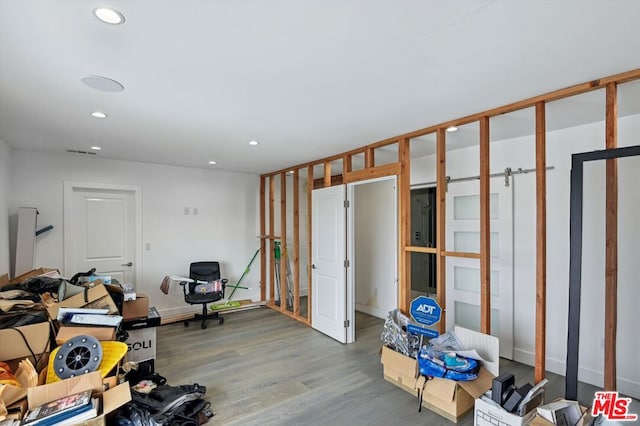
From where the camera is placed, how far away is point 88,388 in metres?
2.09

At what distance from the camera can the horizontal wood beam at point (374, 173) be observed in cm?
343

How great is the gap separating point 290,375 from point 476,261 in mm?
2449

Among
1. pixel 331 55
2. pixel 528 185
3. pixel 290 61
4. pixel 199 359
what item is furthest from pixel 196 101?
pixel 528 185

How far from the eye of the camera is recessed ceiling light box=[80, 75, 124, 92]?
203 cm

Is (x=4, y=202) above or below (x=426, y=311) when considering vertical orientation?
above

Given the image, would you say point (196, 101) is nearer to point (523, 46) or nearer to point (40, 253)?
point (523, 46)

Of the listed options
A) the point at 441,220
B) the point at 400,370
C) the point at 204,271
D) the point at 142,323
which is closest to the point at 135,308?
the point at 142,323

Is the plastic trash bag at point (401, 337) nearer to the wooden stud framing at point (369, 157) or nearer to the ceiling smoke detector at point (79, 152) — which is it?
the wooden stud framing at point (369, 157)

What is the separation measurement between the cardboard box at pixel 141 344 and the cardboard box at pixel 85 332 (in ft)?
1.90

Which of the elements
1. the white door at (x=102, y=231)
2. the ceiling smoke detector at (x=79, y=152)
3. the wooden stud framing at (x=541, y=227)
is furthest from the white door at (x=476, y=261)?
the ceiling smoke detector at (x=79, y=152)

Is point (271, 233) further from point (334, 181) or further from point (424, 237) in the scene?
point (424, 237)

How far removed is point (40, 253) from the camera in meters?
4.14

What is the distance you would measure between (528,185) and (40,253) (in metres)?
6.01
